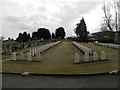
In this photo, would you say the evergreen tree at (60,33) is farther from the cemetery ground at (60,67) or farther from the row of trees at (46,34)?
the cemetery ground at (60,67)

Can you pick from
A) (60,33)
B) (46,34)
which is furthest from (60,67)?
(60,33)

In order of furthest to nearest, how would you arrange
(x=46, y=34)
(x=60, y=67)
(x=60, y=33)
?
(x=60, y=33), (x=46, y=34), (x=60, y=67)

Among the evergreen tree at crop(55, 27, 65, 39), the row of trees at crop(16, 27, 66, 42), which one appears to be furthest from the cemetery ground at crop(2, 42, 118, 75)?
the evergreen tree at crop(55, 27, 65, 39)

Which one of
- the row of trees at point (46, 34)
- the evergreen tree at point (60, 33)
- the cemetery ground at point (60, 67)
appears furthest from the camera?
the evergreen tree at point (60, 33)

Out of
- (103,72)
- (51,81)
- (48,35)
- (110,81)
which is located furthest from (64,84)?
(48,35)

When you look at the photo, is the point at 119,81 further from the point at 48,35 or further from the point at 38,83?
the point at 48,35

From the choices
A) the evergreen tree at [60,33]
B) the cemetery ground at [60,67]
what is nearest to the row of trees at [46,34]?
the evergreen tree at [60,33]

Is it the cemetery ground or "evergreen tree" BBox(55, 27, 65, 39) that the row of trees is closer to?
"evergreen tree" BBox(55, 27, 65, 39)

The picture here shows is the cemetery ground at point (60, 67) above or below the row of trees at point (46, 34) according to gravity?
below

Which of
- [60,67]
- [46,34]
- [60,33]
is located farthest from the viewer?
[60,33]

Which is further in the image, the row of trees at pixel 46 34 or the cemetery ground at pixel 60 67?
the row of trees at pixel 46 34

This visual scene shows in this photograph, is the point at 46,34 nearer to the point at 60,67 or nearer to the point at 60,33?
the point at 60,33

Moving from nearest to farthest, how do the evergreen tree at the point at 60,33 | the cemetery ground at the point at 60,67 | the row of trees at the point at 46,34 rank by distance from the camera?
the cemetery ground at the point at 60,67 → the row of trees at the point at 46,34 → the evergreen tree at the point at 60,33

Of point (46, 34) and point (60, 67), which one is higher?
point (46, 34)
